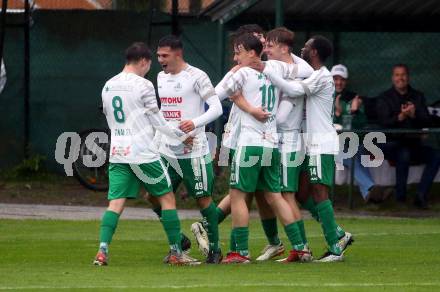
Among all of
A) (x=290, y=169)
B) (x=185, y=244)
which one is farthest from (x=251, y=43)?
(x=185, y=244)

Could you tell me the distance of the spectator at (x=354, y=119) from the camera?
60.4 ft

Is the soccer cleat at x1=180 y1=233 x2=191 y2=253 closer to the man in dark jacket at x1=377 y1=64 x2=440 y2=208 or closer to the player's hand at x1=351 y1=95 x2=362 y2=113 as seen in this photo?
the man in dark jacket at x1=377 y1=64 x2=440 y2=208

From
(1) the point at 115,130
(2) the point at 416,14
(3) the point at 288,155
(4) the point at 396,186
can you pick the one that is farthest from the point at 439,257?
(2) the point at 416,14

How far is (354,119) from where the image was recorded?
1872 centimetres

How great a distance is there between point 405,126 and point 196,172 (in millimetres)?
6887

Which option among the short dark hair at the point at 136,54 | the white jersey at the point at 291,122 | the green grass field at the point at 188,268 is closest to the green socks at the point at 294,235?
the green grass field at the point at 188,268

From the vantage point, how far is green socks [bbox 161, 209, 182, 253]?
466 inches

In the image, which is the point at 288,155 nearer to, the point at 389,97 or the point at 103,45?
the point at 389,97

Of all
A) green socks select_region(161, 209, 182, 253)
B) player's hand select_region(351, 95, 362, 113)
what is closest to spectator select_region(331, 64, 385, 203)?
player's hand select_region(351, 95, 362, 113)

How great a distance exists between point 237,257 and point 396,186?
6.85 m

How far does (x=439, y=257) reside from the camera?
1260 centimetres

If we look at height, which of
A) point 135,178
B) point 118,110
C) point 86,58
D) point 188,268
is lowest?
point 188,268

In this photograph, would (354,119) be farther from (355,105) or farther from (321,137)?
(321,137)

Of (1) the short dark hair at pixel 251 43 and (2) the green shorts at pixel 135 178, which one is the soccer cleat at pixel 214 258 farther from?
(1) the short dark hair at pixel 251 43
